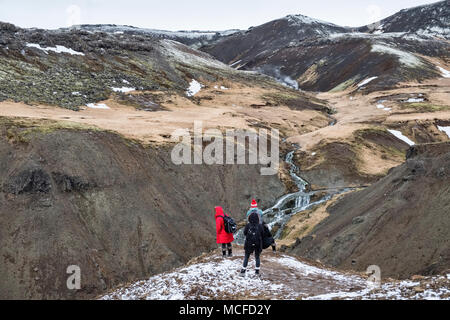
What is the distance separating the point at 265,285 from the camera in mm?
13797

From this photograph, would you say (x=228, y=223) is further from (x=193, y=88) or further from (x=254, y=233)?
(x=193, y=88)

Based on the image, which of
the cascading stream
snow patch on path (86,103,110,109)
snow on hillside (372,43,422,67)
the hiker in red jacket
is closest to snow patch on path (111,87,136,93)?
snow patch on path (86,103,110,109)

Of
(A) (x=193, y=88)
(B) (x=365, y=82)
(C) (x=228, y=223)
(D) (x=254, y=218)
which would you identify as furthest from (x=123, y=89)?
(B) (x=365, y=82)

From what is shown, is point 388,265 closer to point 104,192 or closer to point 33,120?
point 104,192

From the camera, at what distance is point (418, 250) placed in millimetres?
21891

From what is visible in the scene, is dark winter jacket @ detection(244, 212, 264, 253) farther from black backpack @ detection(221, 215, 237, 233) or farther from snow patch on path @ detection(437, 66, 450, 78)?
snow patch on path @ detection(437, 66, 450, 78)

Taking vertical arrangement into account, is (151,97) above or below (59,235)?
above

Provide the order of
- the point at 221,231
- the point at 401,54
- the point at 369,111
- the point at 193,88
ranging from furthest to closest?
the point at 401,54 → the point at 193,88 → the point at 369,111 → the point at 221,231

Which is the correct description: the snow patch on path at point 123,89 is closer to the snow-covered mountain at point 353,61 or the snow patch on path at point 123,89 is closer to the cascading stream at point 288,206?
the cascading stream at point 288,206

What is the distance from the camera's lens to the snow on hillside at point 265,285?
38.3 feet

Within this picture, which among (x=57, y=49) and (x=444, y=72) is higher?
(x=444, y=72)

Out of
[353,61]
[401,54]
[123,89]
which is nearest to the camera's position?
[123,89]

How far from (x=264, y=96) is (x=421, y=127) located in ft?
116
